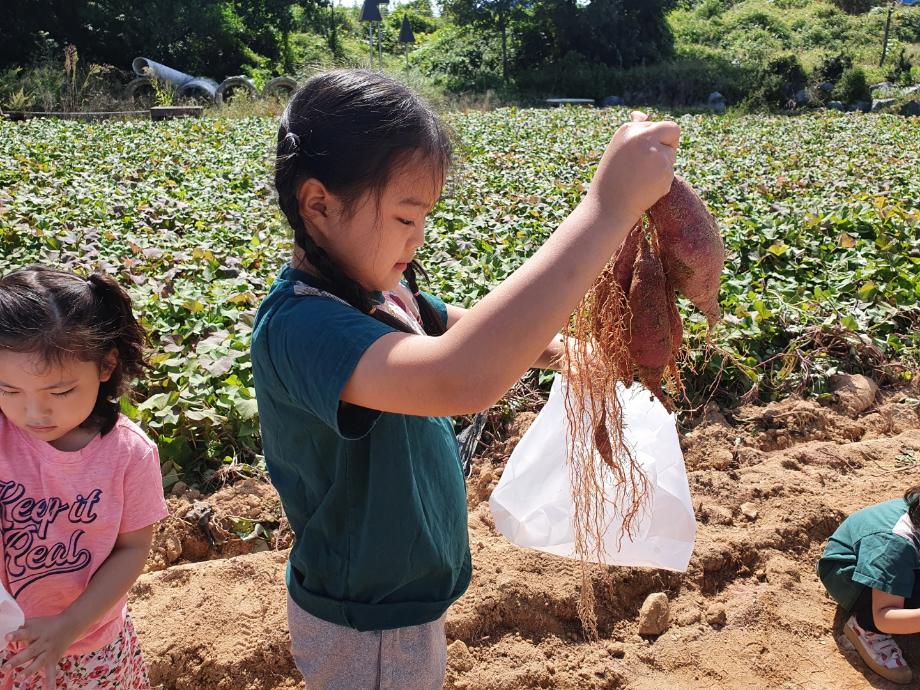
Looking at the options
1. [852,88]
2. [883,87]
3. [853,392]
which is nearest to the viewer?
[853,392]

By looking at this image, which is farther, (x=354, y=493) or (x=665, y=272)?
(x=665, y=272)

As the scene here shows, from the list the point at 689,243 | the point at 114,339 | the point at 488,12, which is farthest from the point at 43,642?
the point at 488,12

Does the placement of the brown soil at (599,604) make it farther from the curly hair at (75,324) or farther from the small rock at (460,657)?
the curly hair at (75,324)

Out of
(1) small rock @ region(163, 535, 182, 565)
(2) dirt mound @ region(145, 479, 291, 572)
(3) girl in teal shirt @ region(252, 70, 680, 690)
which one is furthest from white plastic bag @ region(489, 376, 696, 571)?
(1) small rock @ region(163, 535, 182, 565)

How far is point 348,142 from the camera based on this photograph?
1041 millimetres

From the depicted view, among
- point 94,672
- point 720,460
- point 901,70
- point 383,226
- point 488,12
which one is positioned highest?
point 488,12

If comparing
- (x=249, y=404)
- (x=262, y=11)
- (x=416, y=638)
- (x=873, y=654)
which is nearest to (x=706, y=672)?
(x=873, y=654)

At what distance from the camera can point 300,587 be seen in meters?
1.24

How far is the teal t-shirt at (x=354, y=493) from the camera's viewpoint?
1021 millimetres

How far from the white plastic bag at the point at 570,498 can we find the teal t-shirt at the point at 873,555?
0.71 metres

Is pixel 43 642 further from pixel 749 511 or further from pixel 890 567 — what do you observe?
pixel 749 511

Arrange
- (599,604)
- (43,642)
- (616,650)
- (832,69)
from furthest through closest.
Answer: (832,69)
(599,604)
(616,650)
(43,642)

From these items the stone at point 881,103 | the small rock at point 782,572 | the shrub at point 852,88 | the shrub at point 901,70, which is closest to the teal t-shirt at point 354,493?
the small rock at point 782,572

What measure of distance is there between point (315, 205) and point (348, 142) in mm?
98
